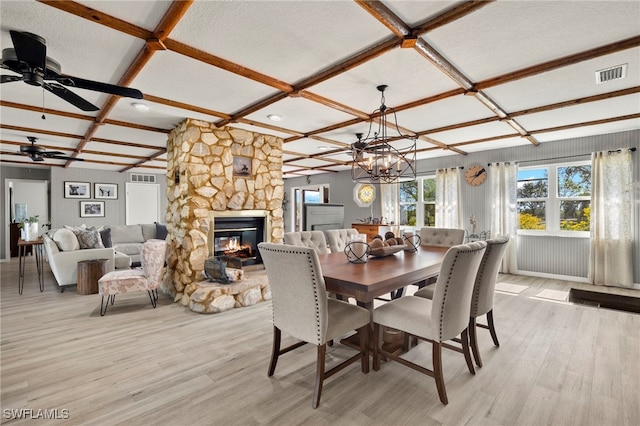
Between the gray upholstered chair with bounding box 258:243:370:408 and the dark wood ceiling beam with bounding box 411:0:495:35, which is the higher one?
the dark wood ceiling beam with bounding box 411:0:495:35

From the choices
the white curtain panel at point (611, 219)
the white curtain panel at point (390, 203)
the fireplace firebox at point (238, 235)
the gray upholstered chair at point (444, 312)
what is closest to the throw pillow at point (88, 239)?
the fireplace firebox at point (238, 235)

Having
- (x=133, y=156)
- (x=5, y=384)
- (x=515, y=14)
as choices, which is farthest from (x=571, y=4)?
(x=133, y=156)

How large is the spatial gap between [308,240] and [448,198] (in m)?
4.29

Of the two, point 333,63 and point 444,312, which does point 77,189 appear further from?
point 444,312

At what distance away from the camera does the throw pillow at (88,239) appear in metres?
4.97

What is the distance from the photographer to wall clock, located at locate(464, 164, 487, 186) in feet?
19.6

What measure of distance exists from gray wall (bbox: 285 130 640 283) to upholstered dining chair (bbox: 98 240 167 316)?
18.6 feet

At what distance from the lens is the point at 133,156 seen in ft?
20.7

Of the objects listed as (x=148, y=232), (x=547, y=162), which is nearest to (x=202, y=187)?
(x=148, y=232)

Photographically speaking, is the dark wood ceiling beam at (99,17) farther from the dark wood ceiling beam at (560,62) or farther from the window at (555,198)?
the window at (555,198)

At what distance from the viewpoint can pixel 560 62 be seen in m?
2.39

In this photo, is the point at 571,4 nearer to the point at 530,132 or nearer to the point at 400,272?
the point at 400,272

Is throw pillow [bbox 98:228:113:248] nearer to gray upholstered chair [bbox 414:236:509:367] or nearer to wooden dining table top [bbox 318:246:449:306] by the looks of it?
wooden dining table top [bbox 318:246:449:306]

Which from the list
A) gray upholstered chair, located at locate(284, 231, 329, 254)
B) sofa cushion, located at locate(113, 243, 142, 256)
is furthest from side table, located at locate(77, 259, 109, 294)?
gray upholstered chair, located at locate(284, 231, 329, 254)
